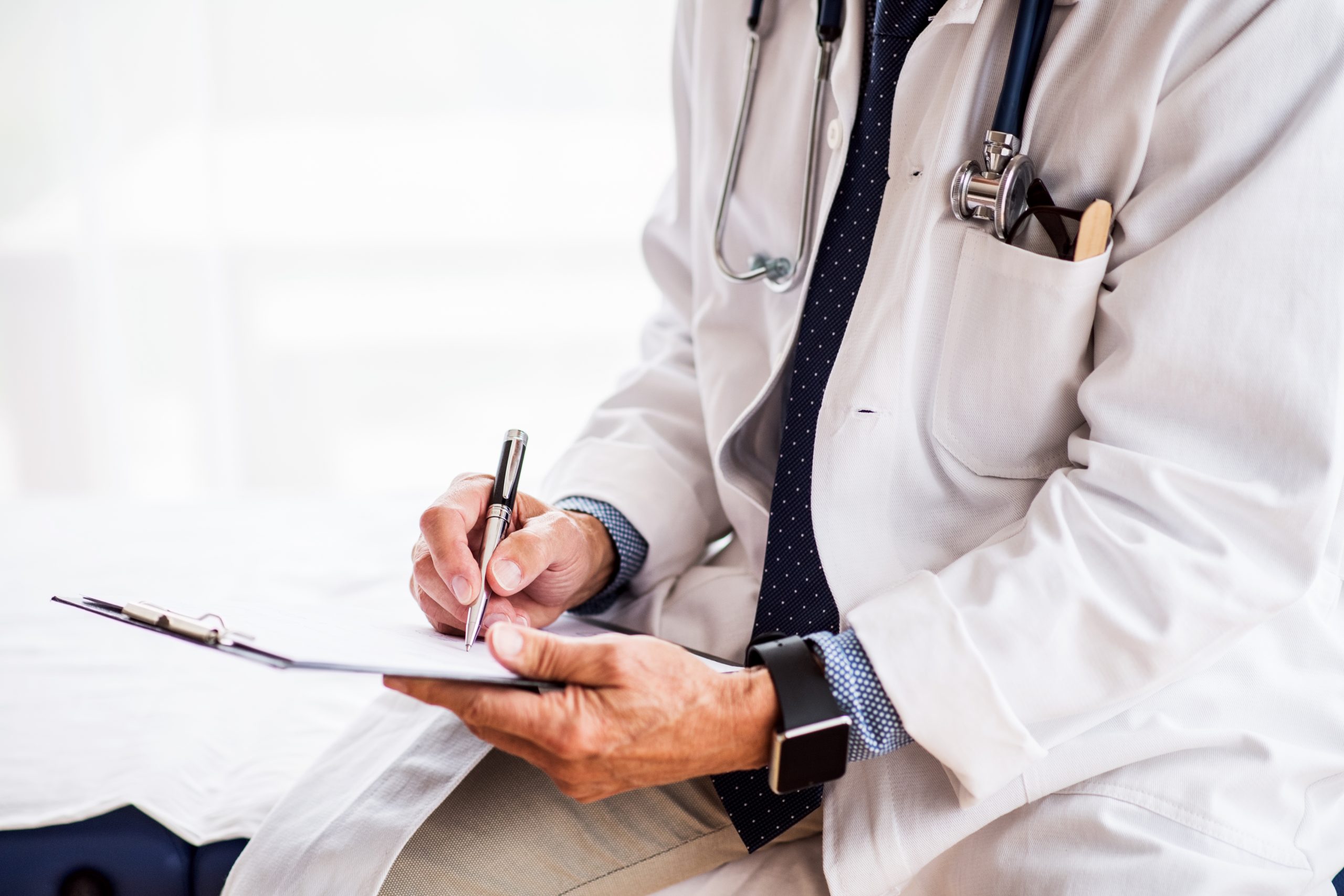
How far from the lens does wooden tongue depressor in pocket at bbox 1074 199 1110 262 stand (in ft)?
2.60

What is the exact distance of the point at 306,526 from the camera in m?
1.65

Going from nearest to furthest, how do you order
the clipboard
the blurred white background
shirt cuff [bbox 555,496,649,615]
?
the clipboard
shirt cuff [bbox 555,496,649,615]
the blurred white background

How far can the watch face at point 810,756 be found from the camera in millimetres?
742

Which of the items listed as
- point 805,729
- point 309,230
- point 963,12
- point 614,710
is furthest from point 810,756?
point 309,230

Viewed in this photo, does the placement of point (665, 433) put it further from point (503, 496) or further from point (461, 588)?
point (461, 588)

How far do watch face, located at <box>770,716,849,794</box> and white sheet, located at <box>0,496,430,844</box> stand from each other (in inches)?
17.0

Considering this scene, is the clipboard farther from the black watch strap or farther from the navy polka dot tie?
the navy polka dot tie

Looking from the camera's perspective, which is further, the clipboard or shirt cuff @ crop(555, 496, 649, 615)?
shirt cuff @ crop(555, 496, 649, 615)

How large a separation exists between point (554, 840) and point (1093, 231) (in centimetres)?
70

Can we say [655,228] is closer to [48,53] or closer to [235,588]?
[235,588]

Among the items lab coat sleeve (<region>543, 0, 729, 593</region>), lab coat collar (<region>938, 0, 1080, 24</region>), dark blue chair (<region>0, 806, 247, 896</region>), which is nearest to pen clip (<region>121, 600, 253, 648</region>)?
dark blue chair (<region>0, 806, 247, 896</region>)

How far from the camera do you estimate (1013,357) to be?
2.80 ft

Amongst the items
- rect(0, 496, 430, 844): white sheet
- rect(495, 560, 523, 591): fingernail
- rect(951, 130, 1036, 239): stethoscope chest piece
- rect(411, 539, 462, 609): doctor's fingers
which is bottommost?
rect(0, 496, 430, 844): white sheet

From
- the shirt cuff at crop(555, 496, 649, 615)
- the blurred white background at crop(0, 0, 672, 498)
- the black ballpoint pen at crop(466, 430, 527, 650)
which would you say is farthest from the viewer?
the blurred white background at crop(0, 0, 672, 498)
